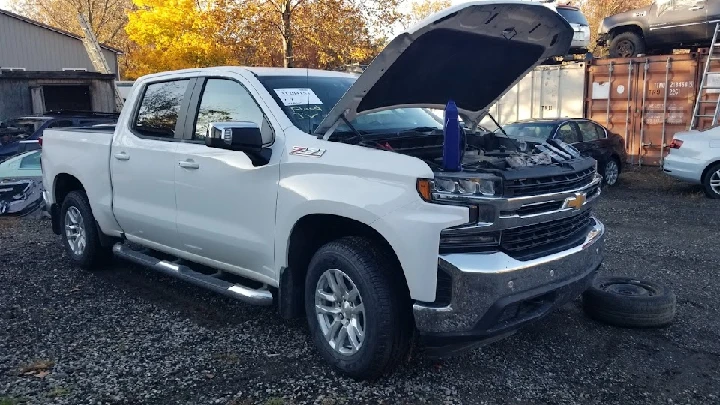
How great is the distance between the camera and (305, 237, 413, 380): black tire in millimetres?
3506

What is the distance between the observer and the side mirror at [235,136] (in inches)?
151

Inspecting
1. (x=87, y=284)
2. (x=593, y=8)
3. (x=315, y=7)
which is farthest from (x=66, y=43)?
(x=593, y=8)

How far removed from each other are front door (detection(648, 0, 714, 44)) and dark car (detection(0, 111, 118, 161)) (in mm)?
12430

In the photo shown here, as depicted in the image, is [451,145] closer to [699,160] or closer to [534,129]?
[534,129]

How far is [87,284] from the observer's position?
6.02 meters

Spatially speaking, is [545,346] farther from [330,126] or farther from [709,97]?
[709,97]

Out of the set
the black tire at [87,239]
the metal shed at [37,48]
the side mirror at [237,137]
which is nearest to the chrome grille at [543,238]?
the side mirror at [237,137]

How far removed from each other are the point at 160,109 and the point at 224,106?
95cm

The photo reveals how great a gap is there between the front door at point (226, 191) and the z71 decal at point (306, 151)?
128mm

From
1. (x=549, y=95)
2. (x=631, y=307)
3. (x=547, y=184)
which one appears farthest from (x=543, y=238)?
(x=549, y=95)

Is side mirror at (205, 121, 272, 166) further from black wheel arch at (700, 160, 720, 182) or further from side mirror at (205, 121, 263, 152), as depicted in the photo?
black wheel arch at (700, 160, 720, 182)

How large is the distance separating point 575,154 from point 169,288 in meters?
3.79

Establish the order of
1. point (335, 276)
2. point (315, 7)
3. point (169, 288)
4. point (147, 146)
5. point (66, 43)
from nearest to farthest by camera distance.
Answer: point (335, 276), point (147, 146), point (169, 288), point (315, 7), point (66, 43)

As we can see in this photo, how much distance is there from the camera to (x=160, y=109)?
17.4ft
